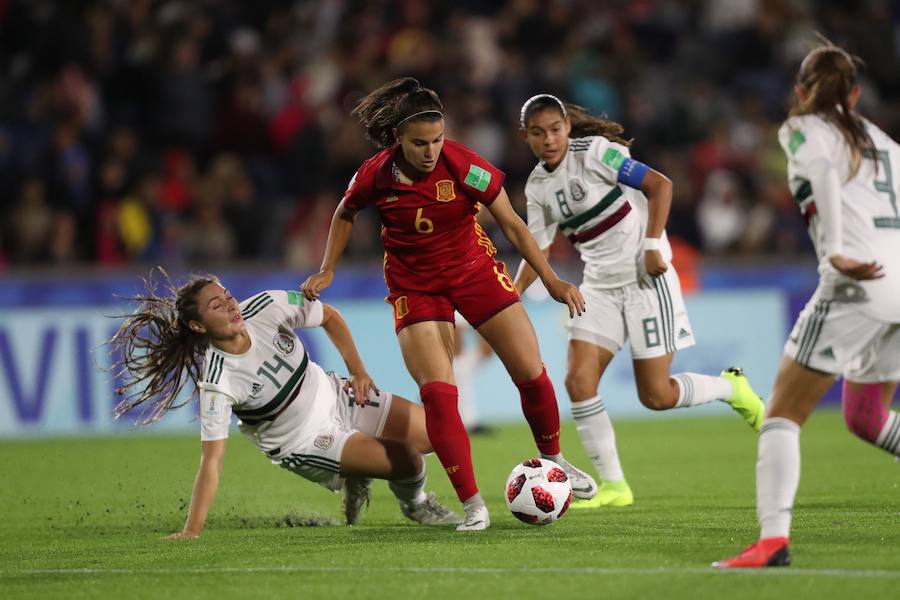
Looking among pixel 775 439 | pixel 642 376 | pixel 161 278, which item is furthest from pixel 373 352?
pixel 775 439

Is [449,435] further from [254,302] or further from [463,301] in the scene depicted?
[254,302]

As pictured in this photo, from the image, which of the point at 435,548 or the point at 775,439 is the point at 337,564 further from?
the point at 775,439

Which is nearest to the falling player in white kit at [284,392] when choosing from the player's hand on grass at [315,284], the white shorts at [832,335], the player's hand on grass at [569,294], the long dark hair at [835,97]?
the player's hand on grass at [315,284]

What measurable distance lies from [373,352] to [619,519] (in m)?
6.69

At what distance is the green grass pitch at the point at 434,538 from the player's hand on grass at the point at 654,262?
1329 mm

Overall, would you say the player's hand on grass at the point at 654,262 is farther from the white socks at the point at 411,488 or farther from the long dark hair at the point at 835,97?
the long dark hair at the point at 835,97

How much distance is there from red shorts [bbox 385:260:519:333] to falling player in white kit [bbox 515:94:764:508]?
0.92 meters

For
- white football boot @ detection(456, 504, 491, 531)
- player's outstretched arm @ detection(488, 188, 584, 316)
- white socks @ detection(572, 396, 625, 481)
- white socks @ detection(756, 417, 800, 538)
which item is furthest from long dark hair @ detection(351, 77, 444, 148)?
white socks @ detection(756, 417, 800, 538)

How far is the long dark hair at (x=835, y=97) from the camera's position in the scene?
522 cm

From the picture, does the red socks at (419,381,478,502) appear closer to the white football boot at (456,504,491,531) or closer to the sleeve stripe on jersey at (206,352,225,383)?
the white football boot at (456,504,491,531)

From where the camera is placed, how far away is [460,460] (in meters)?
6.72

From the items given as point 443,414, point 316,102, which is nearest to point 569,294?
point 443,414

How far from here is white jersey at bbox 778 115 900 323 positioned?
516 centimetres

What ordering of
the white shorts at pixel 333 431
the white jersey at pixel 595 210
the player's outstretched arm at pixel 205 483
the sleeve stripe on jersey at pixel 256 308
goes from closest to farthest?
the player's outstretched arm at pixel 205 483
the white shorts at pixel 333 431
the sleeve stripe on jersey at pixel 256 308
the white jersey at pixel 595 210
